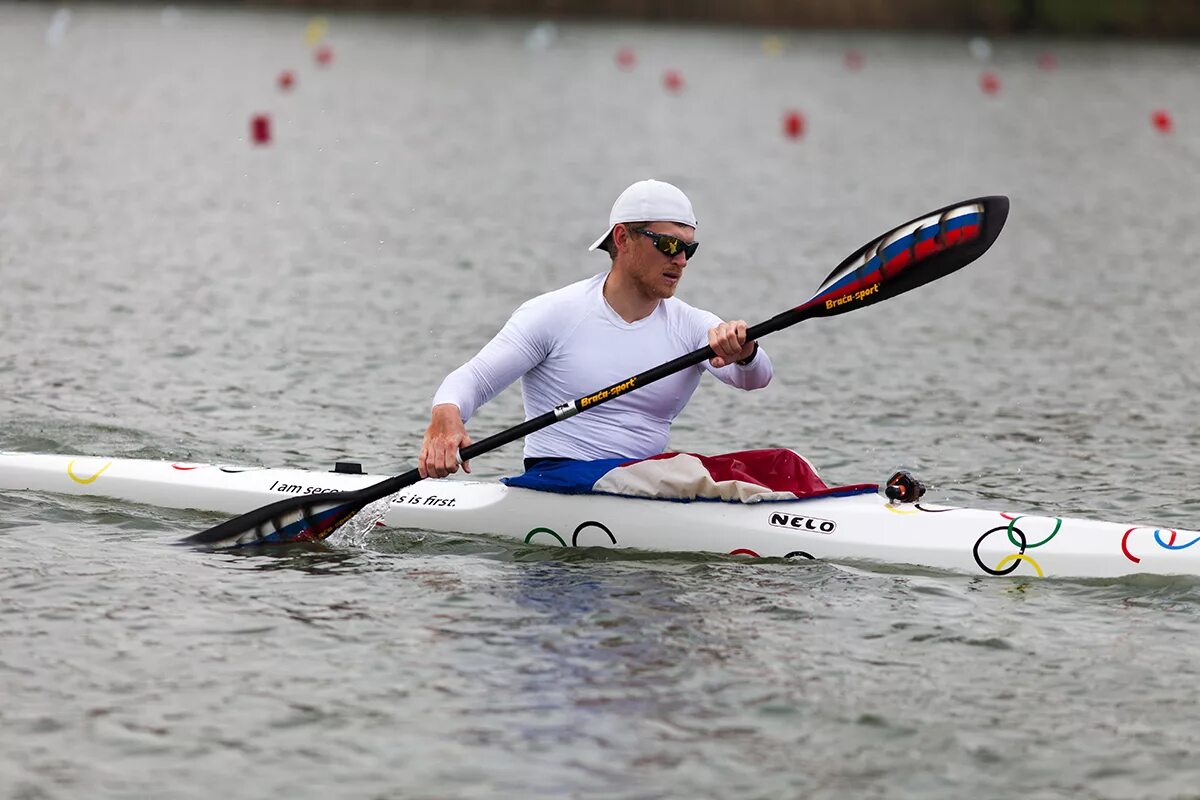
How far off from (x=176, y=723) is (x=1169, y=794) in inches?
145

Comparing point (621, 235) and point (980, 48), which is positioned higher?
point (980, 48)

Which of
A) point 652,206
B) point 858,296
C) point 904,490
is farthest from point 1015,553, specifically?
point 652,206

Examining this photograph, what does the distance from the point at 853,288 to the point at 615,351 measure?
1356 mm

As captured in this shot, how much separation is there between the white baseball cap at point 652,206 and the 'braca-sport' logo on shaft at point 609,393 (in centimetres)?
73

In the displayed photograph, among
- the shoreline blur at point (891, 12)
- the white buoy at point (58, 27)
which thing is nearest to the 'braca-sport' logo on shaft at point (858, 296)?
the white buoy at point (58, 27)

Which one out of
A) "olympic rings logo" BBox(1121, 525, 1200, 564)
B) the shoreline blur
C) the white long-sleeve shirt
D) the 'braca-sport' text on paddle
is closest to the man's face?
the white long-sleeve shirt

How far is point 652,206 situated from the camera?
871 centimetres

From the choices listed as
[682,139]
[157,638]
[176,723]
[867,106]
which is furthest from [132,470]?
[867,106]

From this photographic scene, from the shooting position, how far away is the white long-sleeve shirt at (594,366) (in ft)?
29.1

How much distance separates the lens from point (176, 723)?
6.79m

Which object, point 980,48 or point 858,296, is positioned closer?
point 858,296

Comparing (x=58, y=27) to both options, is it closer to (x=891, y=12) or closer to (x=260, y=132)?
(x=260, y=132)

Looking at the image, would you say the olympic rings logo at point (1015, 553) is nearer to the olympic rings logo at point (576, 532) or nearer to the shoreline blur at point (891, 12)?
the olympic rings logo at point (576, 532)

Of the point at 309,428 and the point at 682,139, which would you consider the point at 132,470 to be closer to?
the point at 309,428
